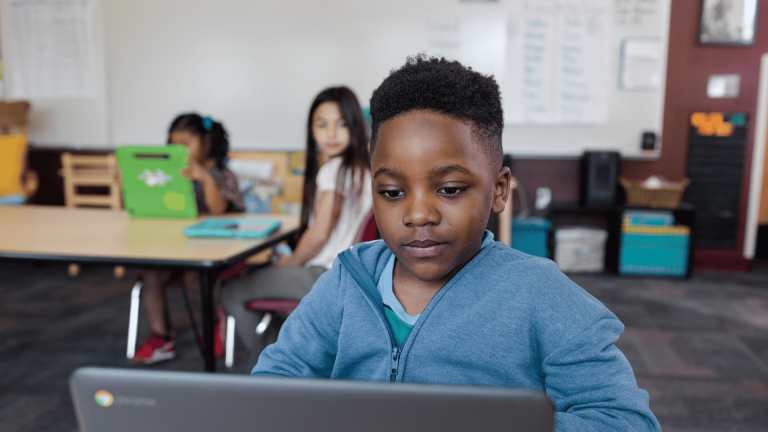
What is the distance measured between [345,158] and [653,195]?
2912mm

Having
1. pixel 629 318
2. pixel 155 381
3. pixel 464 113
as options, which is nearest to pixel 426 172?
pixel 464 113

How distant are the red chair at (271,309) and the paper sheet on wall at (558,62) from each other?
2.51 m

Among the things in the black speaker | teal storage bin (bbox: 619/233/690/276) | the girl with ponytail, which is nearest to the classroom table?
the girl with ponytail

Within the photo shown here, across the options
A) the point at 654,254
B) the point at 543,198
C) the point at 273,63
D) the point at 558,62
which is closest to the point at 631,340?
the point at 654,254

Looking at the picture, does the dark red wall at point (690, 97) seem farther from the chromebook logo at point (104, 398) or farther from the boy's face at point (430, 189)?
the chromebook logo at point (104, 398)

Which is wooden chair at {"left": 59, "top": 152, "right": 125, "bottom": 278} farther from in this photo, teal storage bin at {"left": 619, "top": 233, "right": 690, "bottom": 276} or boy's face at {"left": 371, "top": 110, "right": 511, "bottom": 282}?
teal storage bin at {"left": 619, "top": 233, "right": 690, "bottom": 276}

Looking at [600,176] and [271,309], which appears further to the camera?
[600,176]

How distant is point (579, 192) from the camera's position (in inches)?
156

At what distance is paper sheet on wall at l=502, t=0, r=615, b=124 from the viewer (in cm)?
361

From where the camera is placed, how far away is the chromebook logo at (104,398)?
1.08ft

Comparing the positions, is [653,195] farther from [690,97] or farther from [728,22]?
[728,22]

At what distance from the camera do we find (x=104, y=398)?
0.33m

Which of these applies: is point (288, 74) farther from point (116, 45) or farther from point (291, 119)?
point (116, 45)

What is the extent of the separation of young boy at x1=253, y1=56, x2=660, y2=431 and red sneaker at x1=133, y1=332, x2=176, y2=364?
5.64ft
